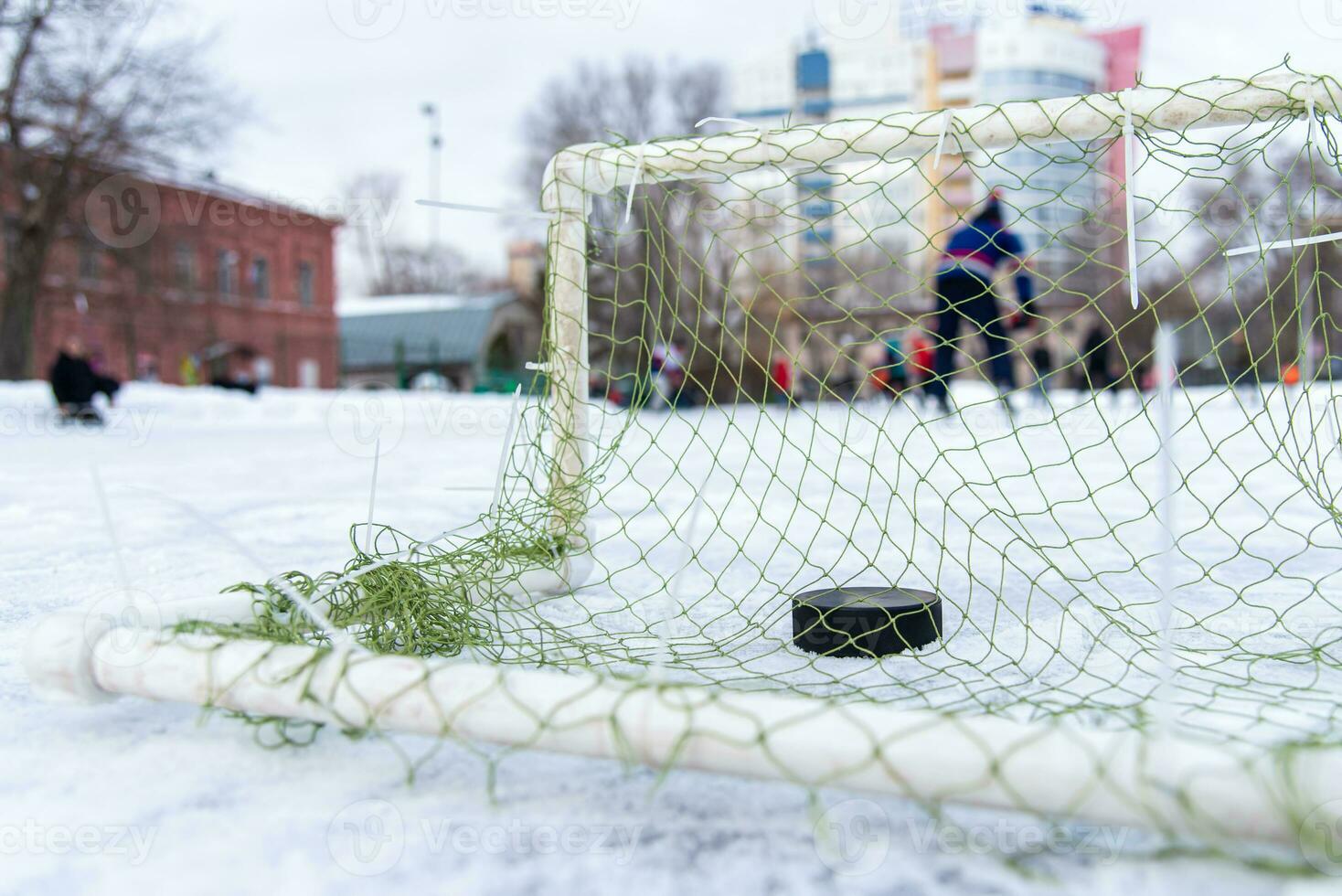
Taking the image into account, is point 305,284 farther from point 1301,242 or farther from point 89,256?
point 1301,242

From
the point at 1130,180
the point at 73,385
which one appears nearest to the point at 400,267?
the point at 73,385

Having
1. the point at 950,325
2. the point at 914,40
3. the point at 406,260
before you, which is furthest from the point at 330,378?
the point at 914,40

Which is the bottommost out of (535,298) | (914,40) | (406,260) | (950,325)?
(950,325)

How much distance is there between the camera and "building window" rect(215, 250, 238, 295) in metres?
26.2

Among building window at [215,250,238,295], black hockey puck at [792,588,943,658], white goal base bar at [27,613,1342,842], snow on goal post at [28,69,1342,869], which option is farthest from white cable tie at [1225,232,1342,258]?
building window at [215,250,238,295]

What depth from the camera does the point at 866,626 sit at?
5.29 feet

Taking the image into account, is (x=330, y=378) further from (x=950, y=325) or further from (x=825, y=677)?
(x=825, y=677)

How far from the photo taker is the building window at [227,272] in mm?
26191

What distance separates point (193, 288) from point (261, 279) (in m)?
9.62

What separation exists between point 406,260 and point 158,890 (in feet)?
144

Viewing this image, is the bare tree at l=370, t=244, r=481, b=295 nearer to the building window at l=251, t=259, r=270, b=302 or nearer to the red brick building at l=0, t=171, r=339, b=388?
the red brick building at l=0, t=171, r=339, b=388

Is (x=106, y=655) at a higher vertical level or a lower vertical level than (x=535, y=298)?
lower

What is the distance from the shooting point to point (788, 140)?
1984mm

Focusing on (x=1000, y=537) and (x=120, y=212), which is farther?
(x=120, y=212)
